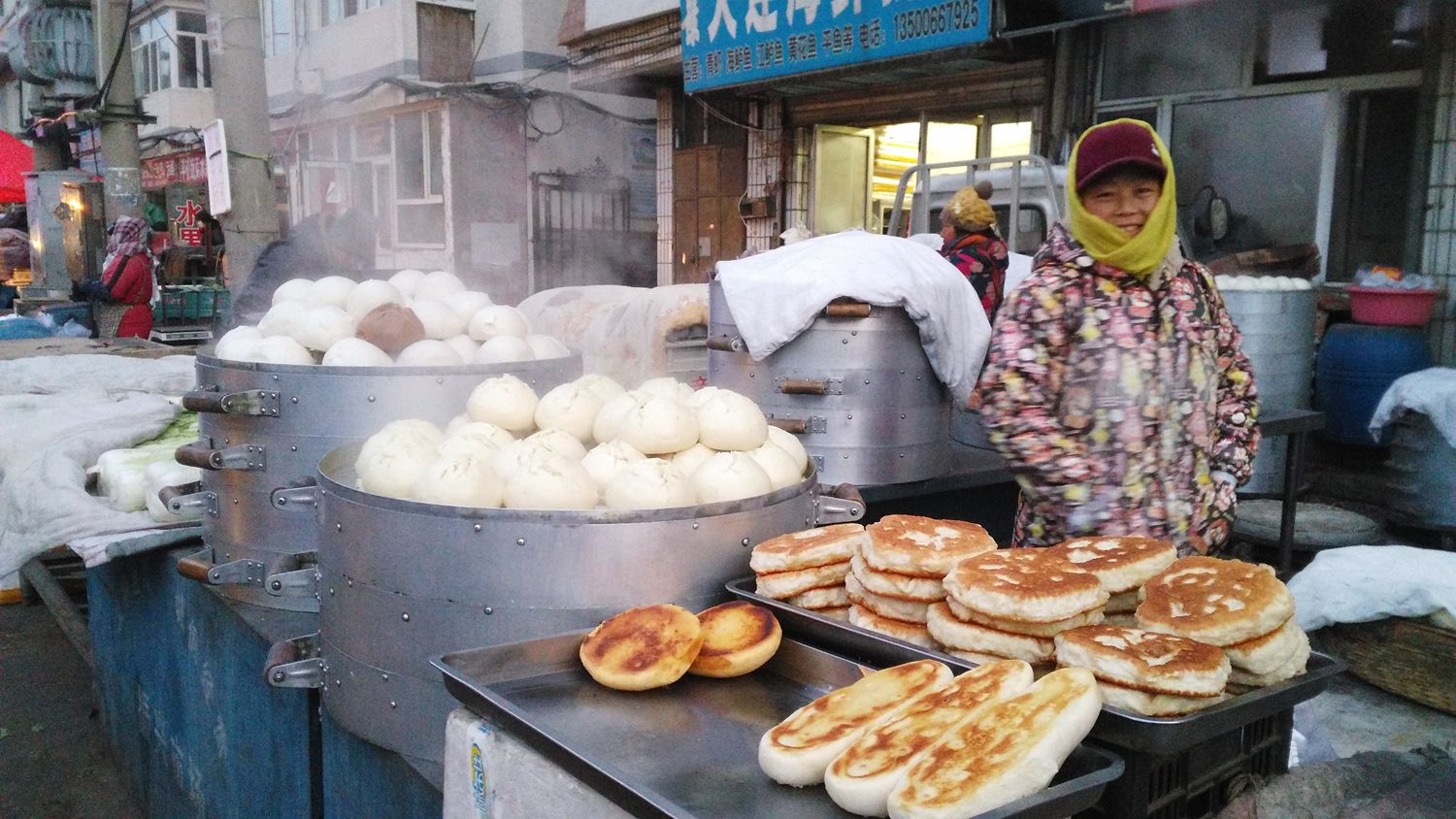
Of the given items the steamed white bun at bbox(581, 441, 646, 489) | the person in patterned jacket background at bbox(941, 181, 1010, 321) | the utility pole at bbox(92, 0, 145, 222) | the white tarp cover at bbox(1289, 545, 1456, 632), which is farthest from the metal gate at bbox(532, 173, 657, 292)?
the steamed white bun at bbox(581, 441, 646, 489)

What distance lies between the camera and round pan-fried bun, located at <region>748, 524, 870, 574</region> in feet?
6.01

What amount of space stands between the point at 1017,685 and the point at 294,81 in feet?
69.8

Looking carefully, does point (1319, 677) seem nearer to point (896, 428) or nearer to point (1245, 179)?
point (896, 428)

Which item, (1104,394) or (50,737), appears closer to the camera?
(1104,394)

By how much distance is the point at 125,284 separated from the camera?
1118 cm

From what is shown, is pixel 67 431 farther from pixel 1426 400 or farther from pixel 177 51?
pixel 177 51

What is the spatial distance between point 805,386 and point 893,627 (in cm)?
207

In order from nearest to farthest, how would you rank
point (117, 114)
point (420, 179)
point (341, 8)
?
point (117, 114)
point (420, 179)
point (341, 8)

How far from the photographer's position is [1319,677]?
4.83 feet

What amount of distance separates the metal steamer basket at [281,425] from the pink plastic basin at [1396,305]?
229 inches

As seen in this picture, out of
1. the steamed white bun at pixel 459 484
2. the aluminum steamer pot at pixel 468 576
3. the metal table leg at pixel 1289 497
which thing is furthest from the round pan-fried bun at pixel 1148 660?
the metal table leg at pixel 1289 497

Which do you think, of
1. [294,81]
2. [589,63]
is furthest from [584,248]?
[294,81]

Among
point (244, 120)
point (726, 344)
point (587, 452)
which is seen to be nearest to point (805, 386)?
point (726, 344)

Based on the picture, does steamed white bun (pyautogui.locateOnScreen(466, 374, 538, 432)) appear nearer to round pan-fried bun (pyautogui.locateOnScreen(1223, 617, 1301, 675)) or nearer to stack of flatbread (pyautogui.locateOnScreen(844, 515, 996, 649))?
stack of flatbread (pyautogui.locateOnScreen(844, 515, 996, 649))
